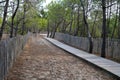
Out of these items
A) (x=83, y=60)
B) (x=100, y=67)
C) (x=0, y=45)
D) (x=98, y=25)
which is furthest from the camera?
(x=98, y=25)

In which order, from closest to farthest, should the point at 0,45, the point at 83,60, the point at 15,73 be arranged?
1. the point at 0,45
2. the point at 15,73
3. the point at 83,60

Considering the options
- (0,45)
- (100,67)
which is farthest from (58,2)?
Result: (0,45)

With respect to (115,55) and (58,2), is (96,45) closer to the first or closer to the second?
(115,55)

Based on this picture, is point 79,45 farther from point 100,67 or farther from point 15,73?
point 15,73

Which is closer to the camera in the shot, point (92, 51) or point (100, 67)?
point (100, 67)

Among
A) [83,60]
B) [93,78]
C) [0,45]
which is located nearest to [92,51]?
[83,60]

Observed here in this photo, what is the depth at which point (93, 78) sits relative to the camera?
10578 mm

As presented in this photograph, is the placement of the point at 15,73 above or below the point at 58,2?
below

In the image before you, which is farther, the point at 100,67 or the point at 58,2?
the point at 58,2

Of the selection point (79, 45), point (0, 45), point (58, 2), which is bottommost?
point (79, 45)

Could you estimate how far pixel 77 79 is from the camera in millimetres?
10242

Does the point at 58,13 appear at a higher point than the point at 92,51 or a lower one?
higher

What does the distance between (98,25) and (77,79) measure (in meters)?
50.6

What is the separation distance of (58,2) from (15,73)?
47.8m
